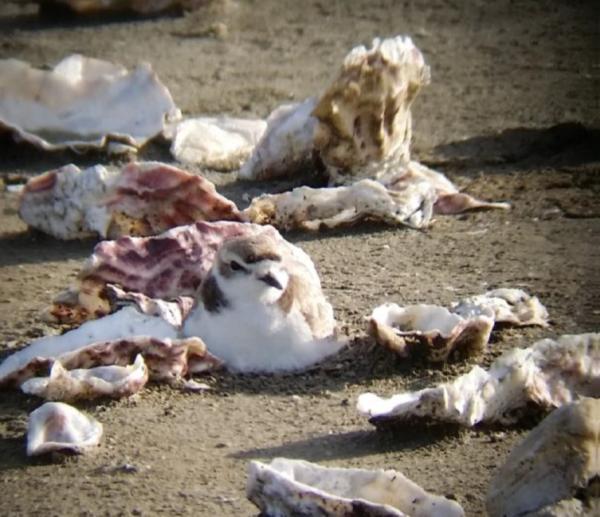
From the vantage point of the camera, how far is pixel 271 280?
297 cm

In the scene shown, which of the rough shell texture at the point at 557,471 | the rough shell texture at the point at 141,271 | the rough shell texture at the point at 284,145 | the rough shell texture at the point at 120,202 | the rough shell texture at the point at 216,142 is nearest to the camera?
the rough shell texture at the point at 557,471

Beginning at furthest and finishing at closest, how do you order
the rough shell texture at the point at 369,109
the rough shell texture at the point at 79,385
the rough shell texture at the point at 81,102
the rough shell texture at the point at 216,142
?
the rough shell texture at the point at 81,102 < the rough shell texture at the point at 216,142 < the rough shell texture at the point at 369,109 < the rough shell texture at the point at 79,385

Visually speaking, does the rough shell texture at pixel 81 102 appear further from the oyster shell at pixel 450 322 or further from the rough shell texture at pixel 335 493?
the rough shell texture at pixel 335 493

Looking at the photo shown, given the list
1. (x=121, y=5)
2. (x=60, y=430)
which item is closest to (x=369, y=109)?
(x=60, y=430)

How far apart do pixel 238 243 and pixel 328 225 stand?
3.24 feet

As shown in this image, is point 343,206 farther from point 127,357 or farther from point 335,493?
point 335,493

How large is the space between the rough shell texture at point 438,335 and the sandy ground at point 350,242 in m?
0.04

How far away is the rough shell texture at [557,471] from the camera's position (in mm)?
2127

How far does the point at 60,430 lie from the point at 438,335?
78 cm

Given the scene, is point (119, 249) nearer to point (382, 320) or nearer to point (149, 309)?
point (149, 309)

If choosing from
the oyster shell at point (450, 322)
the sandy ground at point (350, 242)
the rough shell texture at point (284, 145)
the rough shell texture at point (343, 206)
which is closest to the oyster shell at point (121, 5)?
the sandy ground at point (350, 242)

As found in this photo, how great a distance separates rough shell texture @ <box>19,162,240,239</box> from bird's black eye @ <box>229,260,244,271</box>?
0.82m

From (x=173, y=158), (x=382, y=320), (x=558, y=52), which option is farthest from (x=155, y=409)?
(x=558, y=52)

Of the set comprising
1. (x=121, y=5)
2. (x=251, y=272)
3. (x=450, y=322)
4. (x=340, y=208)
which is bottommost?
(x=121, y=5)
